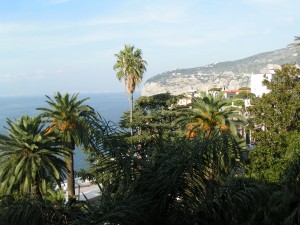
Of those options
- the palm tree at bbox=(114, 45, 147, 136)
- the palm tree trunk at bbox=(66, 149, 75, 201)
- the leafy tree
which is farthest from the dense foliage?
the palm tree at bbox=(114, 45, 147, 136)

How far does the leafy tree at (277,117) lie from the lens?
21.8 metres

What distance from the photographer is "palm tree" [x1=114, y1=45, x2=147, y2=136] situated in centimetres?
3566

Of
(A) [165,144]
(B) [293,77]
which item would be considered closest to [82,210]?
(A) [165,144]

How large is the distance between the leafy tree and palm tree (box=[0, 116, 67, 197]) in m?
10.2

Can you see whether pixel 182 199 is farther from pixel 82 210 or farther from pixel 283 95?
pixel 283 95

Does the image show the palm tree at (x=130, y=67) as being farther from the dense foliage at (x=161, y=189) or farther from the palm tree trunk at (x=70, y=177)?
the dense foliage at (x=161, y=189)

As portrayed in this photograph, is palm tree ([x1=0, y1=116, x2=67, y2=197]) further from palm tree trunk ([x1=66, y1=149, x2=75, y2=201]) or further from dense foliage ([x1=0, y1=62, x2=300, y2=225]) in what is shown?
dense foliage ([x1=0, y1=62, x2=300, y2=225])

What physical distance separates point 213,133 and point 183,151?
1.69 ft

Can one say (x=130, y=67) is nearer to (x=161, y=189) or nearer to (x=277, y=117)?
(x=277, y=117)

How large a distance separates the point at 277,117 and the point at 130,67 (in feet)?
47.9

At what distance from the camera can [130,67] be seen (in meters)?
35.5

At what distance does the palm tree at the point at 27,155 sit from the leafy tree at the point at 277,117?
10.2 metres

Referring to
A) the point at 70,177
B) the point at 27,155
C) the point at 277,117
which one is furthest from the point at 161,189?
the point at 277,117

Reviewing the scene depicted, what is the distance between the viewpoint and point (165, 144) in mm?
5660
